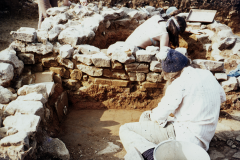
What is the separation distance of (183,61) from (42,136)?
1.92 meters

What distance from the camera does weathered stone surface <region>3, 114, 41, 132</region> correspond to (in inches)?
84.1

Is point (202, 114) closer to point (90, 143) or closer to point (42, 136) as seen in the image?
point (90, 143)

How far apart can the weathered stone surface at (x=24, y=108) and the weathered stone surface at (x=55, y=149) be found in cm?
39

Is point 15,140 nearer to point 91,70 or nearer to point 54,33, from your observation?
point 91,70

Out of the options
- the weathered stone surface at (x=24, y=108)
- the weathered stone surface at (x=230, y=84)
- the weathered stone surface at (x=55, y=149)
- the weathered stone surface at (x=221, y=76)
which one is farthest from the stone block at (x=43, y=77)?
the weathered stone surface at (x=230, y=84)

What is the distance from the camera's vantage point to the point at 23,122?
7.20ft

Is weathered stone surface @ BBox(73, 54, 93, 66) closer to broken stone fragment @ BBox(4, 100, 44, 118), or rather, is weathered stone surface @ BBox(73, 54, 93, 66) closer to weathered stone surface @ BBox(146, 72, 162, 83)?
weathered stone surface @ BBox(146, 72, 162, 83)

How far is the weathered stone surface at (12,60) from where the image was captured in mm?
3035

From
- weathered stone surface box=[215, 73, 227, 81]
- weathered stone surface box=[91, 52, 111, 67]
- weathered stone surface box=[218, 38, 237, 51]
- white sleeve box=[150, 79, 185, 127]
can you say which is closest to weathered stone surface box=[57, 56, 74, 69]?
weathered stone surface box=[91, 52, 111, 67]

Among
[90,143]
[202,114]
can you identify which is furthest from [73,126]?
[202,114]

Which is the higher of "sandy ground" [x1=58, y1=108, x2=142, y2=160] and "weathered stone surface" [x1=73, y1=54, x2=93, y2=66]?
"weathered stone surface" [x1=73, y1=54, x2=93, y2=66]

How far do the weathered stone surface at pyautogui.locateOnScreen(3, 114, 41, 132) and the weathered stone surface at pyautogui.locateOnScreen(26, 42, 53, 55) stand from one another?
1514 mm

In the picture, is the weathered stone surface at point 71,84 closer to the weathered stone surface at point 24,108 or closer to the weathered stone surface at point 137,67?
the weathered stone surface at point 137,67

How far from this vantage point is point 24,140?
6.32 feet
